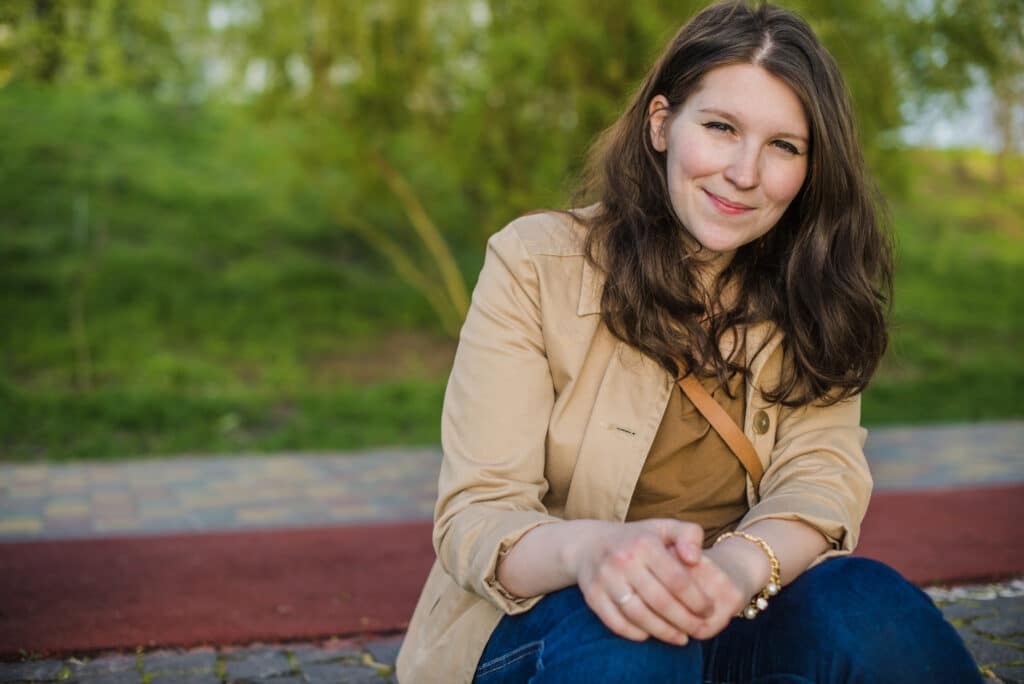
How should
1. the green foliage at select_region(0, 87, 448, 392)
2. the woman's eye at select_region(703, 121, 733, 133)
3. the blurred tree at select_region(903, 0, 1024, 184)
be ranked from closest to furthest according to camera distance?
the woman's eye at select_region(703, 121, 733, 133) → the blurred tree at select_region(903, 0, 1024, 184) → the green foliage at select_region(0, 87, 448, 392)

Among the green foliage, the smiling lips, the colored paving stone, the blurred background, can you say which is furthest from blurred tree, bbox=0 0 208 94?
the smiling lips

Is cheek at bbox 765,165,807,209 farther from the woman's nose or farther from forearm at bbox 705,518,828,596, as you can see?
forearm at bbox 705,518,828,596

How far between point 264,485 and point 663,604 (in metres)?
4.74

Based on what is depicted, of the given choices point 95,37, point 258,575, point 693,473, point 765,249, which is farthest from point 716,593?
point 95,37

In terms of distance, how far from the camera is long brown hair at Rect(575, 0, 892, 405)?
2084 mm

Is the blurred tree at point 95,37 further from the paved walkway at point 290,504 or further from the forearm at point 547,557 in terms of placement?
the forearm at point 547,557

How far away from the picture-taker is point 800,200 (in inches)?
89.0

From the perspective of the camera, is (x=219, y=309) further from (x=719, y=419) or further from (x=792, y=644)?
(x=792, y=644)

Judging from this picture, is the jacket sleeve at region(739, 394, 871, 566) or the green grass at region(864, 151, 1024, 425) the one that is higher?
the jacket sleeve at region(739, 394, 871, 566)

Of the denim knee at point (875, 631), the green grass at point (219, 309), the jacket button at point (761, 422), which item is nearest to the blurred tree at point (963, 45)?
the green grass at point (219, 309)

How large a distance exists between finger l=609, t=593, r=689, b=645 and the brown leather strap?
593 millimetres

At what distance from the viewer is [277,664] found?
3281 millimetres

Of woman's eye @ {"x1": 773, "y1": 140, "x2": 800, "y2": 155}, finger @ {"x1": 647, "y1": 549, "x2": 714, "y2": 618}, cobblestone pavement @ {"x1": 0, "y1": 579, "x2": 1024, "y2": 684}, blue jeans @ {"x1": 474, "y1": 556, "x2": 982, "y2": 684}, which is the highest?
woman's eye @ {"x1": 773, "y1": 140, "x2": 800, "y2": 155}

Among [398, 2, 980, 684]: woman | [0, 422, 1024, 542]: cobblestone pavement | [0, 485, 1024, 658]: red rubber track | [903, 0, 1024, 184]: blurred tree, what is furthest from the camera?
[903, 0, 1024, 184]: blurred tree
